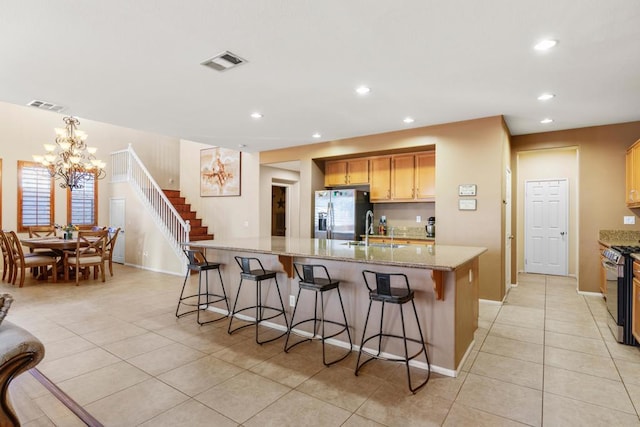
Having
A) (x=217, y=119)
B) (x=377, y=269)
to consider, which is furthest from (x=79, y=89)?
(x=377, y=269)

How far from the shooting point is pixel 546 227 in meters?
6.96

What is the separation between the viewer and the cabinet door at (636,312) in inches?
122

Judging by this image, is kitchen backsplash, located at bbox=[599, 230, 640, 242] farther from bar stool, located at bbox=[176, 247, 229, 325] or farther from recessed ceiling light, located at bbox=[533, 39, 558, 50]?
bar stool, located at bbox=[176, 247, 229, 325]

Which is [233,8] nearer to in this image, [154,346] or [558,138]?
[154,346]

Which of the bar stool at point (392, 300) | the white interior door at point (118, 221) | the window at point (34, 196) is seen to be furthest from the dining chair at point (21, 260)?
the bar stool at point (392, 300)

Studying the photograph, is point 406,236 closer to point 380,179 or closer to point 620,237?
point 380,179

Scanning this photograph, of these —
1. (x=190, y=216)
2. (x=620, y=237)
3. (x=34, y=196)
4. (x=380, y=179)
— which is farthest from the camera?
(x=190, y=216)

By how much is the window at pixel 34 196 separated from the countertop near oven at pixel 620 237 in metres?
11.1

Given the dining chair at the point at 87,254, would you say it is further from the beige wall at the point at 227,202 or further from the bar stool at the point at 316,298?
the bar stool at the point at 316,298

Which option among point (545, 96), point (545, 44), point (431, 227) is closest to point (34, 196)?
point (431, 227)

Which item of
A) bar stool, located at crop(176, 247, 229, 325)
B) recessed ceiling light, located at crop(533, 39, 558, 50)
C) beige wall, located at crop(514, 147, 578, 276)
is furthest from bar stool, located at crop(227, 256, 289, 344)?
beige wall, located at crop(514, 147, 578, 276)

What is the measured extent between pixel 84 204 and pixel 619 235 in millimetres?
11285

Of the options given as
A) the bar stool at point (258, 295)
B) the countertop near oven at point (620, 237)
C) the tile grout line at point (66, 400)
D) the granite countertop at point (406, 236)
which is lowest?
the tile grout line at point (66, 400)

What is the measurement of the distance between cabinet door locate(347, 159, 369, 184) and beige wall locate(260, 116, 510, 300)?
76cm
